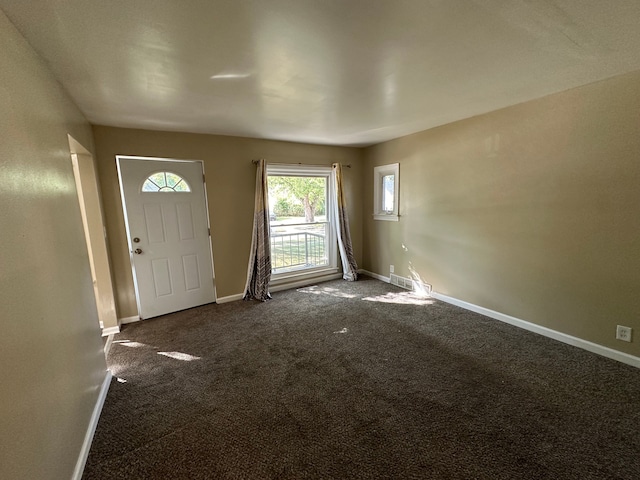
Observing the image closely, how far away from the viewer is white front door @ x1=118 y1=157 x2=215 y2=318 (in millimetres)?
3231

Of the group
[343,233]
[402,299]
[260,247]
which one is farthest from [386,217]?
[260,247]

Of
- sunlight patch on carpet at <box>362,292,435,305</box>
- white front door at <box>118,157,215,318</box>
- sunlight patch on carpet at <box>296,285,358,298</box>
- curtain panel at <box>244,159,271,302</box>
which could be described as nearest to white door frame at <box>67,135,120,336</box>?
white front door at <box>118,157,215,318</box>

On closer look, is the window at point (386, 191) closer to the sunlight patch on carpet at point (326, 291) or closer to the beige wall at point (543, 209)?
the beige wall at point (543, 209)

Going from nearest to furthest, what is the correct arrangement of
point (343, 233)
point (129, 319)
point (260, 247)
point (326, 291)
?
point (129, 319)
point (260, 247)
point (326, 291)
point (343, 233)

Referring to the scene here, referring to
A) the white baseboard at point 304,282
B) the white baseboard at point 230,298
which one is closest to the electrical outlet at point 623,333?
the white baseboard at point 304,282

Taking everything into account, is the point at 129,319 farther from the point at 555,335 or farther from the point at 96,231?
the point at 555,335

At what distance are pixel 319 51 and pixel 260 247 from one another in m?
2.77

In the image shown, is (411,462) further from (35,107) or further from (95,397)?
(35,107)

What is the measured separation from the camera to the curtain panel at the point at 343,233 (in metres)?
4.59

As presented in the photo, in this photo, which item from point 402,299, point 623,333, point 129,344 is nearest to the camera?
point 623,333

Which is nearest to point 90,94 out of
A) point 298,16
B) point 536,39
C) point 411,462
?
point 298,16

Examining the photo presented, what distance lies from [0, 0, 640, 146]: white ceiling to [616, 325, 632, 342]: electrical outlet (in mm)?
2001

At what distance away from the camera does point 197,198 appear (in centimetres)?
357

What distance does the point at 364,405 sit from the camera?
191 centimetres
